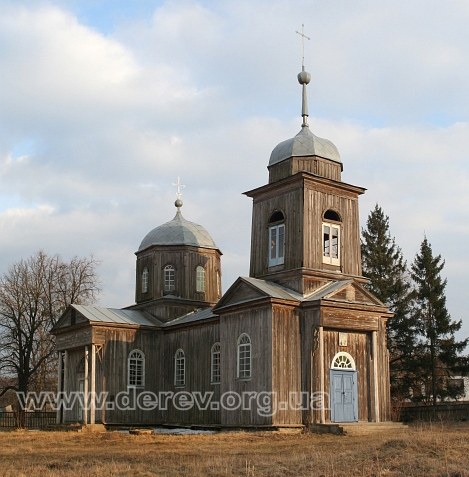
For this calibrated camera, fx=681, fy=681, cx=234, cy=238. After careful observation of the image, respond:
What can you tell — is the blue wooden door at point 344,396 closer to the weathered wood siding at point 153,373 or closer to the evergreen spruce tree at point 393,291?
the weathered wood siding at point 153,373

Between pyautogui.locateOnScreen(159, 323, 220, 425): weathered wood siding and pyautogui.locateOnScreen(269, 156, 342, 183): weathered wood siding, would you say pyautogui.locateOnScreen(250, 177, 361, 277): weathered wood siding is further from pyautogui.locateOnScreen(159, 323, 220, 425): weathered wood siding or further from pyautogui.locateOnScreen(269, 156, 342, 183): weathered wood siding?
pyautogui.locateOnScreen(159, 323, 220, 425): weathered wood siding

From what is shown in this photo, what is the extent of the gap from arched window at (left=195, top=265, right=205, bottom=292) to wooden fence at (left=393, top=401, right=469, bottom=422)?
10.5 metres

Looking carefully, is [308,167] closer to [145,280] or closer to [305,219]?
[305,219]

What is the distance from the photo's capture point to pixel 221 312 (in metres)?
24.4

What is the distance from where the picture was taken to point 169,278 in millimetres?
32562

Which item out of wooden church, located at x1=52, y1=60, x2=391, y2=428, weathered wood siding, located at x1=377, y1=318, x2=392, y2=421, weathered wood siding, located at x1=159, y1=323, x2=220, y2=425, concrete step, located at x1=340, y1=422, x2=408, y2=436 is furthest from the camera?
weathered wood siding, located at x1=159, y1=323, x2=220, y2=425

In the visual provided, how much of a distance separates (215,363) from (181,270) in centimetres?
709

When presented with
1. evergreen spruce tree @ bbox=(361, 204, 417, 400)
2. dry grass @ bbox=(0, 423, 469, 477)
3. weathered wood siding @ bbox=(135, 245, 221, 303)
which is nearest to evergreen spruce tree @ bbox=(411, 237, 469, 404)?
evergreen spruce tree @ bbox=(361, 204, 417, 400)

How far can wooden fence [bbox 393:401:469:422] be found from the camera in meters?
26.0

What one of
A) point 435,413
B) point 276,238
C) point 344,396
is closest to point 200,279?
point 276,238

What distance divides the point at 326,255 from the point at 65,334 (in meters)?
12.6

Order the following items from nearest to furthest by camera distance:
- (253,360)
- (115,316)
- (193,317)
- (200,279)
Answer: (253,360) < (193,317) < (115,316) < (200,279)

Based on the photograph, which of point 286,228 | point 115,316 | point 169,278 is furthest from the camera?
→ point 169,278

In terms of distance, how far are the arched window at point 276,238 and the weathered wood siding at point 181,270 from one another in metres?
8.19
